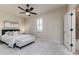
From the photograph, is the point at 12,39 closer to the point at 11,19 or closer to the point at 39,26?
the point at 11,19

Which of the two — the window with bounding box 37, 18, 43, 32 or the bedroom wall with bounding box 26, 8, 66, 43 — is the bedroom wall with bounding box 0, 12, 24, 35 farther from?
the window with bounding box 37, 18, 43, 32

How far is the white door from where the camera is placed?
2623 millimetres

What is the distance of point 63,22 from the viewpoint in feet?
9.34

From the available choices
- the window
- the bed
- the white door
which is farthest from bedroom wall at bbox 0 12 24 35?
the white door

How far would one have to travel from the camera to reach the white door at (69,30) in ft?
8.61

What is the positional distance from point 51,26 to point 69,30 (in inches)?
26.6

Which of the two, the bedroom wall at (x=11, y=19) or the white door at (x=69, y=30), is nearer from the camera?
the bedroom wall at (x=11, y=19)

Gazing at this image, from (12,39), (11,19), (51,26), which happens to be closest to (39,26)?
(51,26)

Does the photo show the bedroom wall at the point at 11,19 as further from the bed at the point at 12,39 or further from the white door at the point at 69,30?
the white door at the point at 69,30

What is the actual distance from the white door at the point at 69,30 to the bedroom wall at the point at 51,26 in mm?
174

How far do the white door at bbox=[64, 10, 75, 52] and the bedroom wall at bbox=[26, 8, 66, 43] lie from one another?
17 centimetres

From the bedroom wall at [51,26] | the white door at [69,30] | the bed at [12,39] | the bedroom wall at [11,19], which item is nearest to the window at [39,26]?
the bedroom wall at [51,26]

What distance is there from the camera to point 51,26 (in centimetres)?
277
